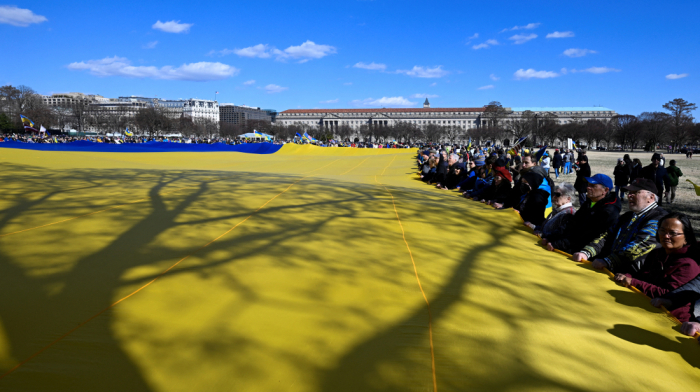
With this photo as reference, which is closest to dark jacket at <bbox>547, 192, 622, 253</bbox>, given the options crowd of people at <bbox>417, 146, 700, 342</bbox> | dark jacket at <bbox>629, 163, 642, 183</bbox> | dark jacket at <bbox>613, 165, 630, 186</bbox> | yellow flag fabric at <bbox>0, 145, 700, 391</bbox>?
crowd of people at <bbox>417, 146, 700, 342</bbox>

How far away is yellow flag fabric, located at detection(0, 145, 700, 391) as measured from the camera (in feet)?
7.52

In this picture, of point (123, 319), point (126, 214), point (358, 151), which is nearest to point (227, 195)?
point (126, 214)

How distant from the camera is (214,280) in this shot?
322cm

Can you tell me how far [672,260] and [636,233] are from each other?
22.6 inches

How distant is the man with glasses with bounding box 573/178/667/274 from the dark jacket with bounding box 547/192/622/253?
29 cm

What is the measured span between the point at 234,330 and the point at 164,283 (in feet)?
2.92

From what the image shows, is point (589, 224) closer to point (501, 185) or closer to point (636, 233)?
point (636, 233)

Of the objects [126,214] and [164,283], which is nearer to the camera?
[164,283]

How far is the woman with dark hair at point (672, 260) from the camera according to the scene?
3793 mm

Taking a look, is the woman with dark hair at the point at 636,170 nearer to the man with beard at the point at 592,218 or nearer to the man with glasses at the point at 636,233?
the man with beard at the point at 592,218

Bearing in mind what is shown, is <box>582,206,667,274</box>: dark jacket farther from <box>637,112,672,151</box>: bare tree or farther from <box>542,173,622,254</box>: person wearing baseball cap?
<box>637,112,672,151</box>: bare tree

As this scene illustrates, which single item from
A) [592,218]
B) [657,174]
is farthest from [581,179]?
[592,218]

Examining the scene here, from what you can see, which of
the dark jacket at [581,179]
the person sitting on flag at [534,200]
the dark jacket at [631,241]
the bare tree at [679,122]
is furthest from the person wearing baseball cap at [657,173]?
the bare tree at [679,122]

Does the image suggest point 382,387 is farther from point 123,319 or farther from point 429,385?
point 123,319
